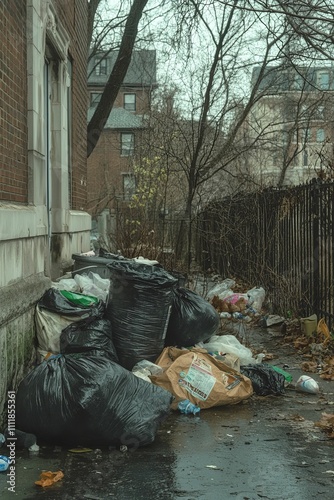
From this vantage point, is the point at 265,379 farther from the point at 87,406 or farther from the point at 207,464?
the point at 87,406

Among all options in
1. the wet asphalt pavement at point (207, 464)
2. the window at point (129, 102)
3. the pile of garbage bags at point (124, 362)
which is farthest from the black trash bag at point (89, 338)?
the window at point (129, 102)

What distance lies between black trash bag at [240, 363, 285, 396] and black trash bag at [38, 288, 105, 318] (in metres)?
1.44

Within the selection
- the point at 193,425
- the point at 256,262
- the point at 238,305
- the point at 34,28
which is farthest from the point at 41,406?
the point at 256,262

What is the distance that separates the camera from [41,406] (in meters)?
4.46

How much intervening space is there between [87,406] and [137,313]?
168cm

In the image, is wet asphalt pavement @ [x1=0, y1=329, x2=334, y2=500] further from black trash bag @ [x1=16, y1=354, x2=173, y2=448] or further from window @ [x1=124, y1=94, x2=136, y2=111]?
window @ [x1=124, y1=94, x2=136, y2=111]

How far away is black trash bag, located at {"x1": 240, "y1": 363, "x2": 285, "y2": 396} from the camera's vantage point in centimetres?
604

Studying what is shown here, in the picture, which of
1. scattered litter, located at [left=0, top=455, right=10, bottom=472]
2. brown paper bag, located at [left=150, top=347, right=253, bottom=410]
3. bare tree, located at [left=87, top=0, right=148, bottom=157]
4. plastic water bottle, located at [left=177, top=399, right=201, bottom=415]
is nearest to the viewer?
scattered litter, located at [left=0, top=455, right=10, bottom=472]

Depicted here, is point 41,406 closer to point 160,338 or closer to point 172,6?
point 160,338

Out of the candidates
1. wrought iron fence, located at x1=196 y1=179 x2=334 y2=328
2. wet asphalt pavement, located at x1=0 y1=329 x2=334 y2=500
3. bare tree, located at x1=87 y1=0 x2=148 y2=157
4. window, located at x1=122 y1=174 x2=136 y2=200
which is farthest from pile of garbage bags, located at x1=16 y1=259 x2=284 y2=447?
window, located at x1=122 y1=174 x2=136 y2=200

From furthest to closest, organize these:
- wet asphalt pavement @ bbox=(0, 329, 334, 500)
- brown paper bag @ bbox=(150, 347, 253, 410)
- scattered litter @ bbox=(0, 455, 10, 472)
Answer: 1. brown paper bag @ bbox=(150, 347, 253, 410)
2. scattered litter @ bbox=(0, 455, 10, 472)
3. wet asphalt pavement @ bbox=(0, 329, 334, 500)

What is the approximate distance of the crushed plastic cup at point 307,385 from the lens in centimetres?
605

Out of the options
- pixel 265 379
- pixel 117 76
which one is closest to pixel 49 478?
pixel 265 379

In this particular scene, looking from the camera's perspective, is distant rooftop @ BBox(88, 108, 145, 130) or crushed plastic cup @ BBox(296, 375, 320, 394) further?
distant rooftop @ BBox(88, 108, 145, 130)
